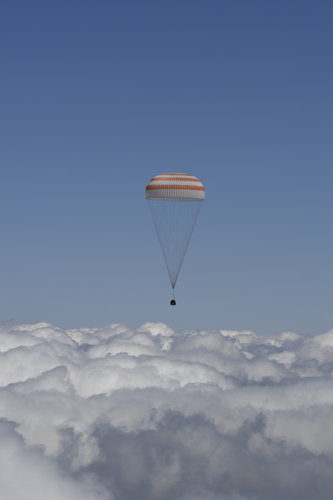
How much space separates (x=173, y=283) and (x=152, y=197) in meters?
15.8

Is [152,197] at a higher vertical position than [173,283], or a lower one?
higher

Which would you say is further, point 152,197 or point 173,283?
point 152,197

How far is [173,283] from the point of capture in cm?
8738

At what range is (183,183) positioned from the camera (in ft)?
310

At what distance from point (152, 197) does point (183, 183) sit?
5514 mm

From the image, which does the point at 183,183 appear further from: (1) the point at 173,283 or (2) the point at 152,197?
(1) the point at 173,283

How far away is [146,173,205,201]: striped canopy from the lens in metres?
94.1

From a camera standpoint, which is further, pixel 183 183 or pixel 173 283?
pixel 183 183

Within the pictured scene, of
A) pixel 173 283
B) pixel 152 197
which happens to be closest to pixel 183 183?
pixel 152 197

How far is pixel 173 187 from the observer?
93.9 m

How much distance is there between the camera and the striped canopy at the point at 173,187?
309 feet
